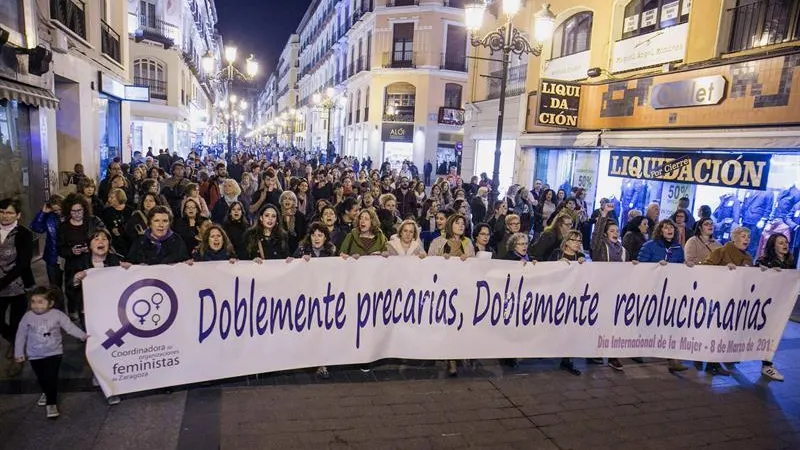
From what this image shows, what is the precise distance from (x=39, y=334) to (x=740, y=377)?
7.18 meters

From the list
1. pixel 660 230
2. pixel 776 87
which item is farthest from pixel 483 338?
pixel 776 87

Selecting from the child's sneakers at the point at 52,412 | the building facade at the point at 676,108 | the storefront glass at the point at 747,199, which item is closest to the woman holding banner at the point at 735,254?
the storefront glass at the point at 747,199

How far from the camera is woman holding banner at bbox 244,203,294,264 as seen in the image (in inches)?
238

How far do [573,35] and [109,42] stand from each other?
14.1 m

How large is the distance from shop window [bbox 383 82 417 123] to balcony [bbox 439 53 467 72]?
2.44 meters

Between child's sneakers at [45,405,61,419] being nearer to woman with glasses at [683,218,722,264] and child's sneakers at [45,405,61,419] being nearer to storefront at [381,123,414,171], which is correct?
woman with glasses at [683,218,722,264]

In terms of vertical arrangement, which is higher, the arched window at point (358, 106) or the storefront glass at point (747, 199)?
the arched window at point (358, 106)

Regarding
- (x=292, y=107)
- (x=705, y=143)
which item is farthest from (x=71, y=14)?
(x=292, y=107)

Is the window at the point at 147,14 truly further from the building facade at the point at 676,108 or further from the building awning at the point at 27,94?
the building facade at the point at 676,108

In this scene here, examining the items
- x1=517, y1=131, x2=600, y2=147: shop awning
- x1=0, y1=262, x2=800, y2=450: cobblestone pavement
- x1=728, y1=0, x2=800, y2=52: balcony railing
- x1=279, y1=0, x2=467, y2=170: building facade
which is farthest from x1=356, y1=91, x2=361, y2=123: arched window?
x1=0, y1=262, x2=800, y2=450: cobblestone pavement

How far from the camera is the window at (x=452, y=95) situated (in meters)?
35.3

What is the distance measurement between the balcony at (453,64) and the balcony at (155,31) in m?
16.6

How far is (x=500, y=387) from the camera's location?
5.51 metres

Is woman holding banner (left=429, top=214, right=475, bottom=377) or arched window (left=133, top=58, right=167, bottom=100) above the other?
arched window (left=133, top=58, right=167, bottom=100)
